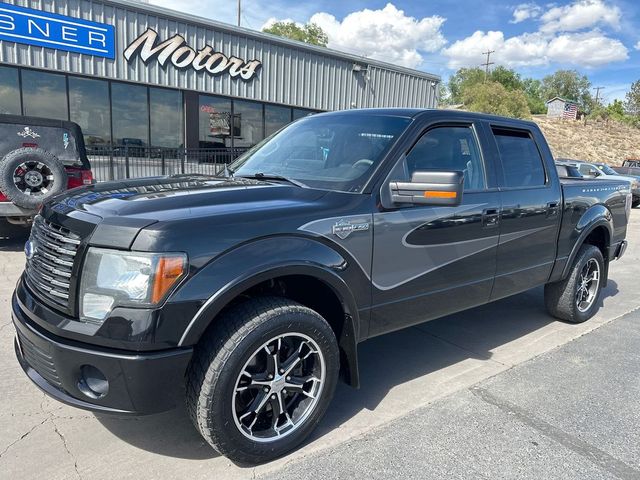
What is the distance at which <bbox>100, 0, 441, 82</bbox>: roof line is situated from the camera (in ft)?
42.9

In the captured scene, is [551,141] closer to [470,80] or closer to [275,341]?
[470,80]

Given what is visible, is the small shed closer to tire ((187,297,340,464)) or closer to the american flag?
the american flag

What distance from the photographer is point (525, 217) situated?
4008mm

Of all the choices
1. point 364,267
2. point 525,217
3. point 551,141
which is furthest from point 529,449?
point 551,141

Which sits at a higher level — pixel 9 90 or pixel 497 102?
pixel 497 102

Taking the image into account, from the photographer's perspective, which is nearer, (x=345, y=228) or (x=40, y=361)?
(x=40, y=361)

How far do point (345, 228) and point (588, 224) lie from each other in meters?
3.26


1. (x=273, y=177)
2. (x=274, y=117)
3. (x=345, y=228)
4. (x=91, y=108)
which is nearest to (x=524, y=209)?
(x=345, y=228)

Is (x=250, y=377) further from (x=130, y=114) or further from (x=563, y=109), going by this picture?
(x=563, y=109)

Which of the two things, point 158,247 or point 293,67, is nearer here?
point 158,247

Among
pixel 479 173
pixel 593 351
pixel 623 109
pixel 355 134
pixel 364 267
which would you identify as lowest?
pixel 593 351

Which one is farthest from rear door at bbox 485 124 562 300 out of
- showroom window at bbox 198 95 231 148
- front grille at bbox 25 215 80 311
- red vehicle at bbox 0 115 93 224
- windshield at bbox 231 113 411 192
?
showroom window at bbox 198 95 231 148

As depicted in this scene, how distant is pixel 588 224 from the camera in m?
4.83

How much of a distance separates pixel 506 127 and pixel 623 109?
88503 millimetres
